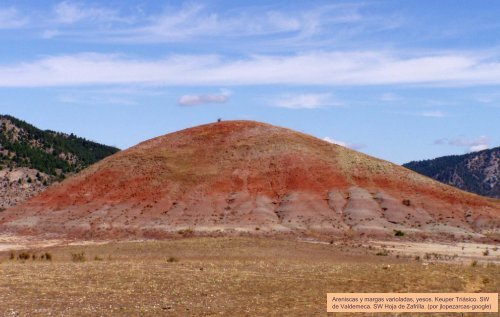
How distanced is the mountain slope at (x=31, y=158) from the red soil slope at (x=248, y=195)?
4418 centimetres

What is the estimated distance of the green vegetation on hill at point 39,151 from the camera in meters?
156

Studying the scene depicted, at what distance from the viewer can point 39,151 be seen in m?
168

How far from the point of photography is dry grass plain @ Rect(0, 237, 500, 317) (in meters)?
26.2

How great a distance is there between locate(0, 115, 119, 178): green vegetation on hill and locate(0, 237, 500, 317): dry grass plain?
372 ft

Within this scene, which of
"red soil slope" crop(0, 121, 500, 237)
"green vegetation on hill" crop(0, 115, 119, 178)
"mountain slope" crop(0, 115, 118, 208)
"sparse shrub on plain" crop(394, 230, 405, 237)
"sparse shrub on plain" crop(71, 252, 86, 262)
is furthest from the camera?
"green vegetation on hill" crop(0, 115, 119, 178)

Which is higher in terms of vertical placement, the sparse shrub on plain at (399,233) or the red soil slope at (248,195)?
the red soil slope at (248,195)

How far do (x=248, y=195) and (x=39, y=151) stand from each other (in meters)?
101

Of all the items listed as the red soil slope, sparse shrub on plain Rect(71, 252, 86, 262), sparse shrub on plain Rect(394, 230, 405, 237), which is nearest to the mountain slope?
the red soil slope

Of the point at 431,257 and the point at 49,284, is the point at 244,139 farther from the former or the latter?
the point at 49,284

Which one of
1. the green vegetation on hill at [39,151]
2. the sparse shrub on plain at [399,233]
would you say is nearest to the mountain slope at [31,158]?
the green vegetation on hill at [39,151]

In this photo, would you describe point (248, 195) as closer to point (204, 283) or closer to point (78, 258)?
point (78, 258)

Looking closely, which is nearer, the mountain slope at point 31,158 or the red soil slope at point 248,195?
the red soil slope at point 248,195

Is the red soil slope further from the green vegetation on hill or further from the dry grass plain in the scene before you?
the green vegetation on hill

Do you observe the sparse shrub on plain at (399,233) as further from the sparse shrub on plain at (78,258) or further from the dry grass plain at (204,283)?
the sparse shrub on plain at (78,258)
